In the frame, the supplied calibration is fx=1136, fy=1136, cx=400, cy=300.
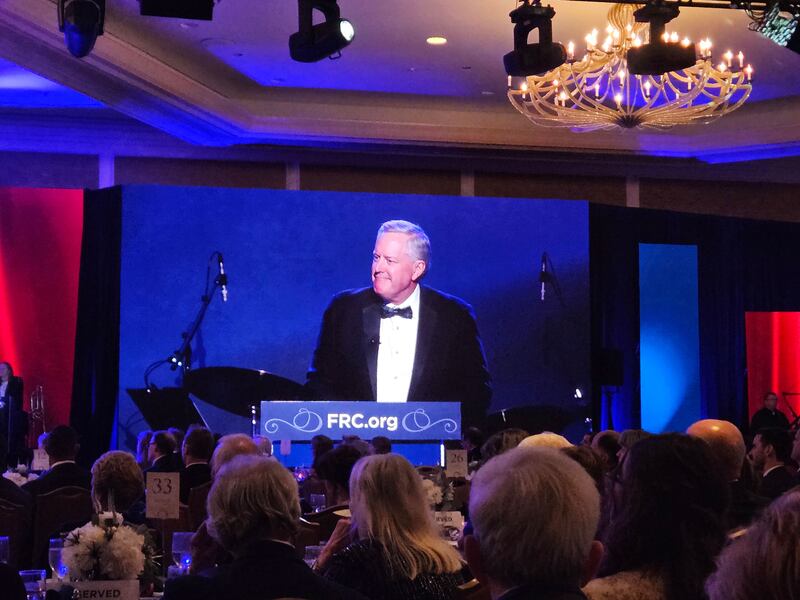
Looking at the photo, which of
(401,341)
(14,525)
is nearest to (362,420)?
(401,341)

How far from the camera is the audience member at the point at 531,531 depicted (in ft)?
5.74

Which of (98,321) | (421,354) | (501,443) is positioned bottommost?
(501,443)

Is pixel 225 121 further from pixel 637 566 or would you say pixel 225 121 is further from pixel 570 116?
pixel 637 566

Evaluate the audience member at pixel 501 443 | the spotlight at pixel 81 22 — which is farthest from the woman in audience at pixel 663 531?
the spotlight at pixel 81 22

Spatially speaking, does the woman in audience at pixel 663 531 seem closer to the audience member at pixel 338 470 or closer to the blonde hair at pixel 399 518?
the blonde hair at pixel 399 518

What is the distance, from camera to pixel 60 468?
6355 mm

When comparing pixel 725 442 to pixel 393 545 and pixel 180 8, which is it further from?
pixel 180 8

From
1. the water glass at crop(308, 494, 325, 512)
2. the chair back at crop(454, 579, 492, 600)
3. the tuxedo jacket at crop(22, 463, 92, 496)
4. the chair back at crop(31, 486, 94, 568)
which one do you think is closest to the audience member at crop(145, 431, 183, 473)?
the tuxedo jacket at crop(22, 463, 92, 496)

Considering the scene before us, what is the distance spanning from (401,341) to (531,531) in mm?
11164

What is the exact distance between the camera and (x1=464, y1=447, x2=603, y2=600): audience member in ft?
5.74

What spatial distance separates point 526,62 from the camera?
25.2 ft

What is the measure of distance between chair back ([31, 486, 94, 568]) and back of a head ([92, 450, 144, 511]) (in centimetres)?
128

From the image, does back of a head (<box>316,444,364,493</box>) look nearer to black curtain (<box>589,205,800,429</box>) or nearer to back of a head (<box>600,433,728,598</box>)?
back of a head (<box>600,433,728,598</box>)

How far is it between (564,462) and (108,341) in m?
11.0
